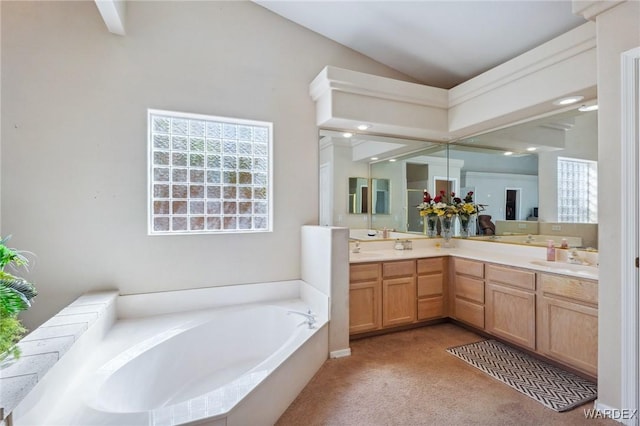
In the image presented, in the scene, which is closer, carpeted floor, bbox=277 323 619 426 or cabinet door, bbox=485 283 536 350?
carpeted floor, bbox=277 323 619 426

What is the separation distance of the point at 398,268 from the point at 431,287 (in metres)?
0.51

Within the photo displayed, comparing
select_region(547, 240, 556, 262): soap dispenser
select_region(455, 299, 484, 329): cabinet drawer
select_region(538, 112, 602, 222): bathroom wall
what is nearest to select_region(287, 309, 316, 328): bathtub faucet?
select_region(455, 299, 484, 329): cabinet drawer

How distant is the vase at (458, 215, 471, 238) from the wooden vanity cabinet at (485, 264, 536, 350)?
93cm

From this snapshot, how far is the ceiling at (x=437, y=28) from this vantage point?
2.42 meters

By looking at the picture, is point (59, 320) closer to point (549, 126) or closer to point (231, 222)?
point (231, 222)

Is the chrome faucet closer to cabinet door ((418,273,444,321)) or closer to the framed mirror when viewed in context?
cabinet door ((418,273,444,321))

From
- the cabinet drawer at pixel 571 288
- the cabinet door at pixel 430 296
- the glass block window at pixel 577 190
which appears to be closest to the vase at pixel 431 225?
the cabinet door at pixel 430 296

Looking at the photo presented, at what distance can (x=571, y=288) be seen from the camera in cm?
215

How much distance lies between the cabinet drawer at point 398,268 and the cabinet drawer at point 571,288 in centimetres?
108

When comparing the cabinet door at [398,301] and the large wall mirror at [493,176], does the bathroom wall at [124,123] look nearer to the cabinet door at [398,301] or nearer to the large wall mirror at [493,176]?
the large wall mirror at [493,176]

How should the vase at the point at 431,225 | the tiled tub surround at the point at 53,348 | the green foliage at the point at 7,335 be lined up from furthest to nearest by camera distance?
the vase at the point at 431,225 → the green foliage at the point at 7,335 → the tiled tub surround at the point at 53,348

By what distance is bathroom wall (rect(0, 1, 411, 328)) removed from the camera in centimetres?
227

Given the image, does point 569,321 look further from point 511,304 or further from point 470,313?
point 470,313
